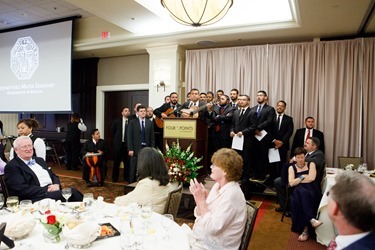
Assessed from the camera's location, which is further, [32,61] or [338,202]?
[32,61]

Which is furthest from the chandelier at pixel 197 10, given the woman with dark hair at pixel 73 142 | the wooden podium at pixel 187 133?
the woman with dark hair at pixel 73 142

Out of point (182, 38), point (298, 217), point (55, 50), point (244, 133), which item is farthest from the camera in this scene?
point (55, 50)

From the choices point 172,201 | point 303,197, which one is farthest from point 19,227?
point 303,197

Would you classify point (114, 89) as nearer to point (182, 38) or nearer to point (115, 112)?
point (115, 112)

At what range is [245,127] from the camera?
18.0 feet

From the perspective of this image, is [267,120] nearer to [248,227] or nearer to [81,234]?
[248,227]

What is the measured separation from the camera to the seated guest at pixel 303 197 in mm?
3678

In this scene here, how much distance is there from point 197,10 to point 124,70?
5164mm

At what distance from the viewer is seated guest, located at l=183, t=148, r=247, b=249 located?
6.52 ft

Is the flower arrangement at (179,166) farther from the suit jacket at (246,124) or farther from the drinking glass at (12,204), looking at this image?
the drinking glass at (12,204)

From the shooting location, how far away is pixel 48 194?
3082 mm

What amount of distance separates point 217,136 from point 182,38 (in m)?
2.26

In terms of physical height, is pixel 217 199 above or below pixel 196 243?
above

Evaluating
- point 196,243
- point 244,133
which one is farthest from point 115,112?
point 196,243
